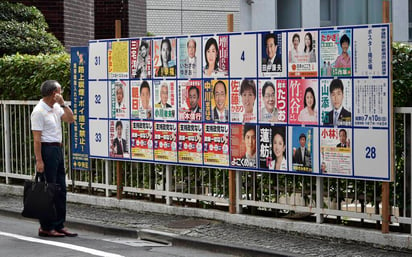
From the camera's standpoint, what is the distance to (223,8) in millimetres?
28156

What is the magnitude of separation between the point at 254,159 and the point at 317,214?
1053 mm

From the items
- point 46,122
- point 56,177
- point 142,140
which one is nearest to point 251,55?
point 142,140

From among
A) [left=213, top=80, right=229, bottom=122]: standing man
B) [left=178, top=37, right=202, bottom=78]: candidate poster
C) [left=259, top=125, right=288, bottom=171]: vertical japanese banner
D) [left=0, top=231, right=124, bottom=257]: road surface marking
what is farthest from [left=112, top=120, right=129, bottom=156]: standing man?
[left=259, top=125, right=288, bottom=171]: vertical japanese banner

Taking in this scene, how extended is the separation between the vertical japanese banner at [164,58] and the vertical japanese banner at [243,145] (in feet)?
4.09

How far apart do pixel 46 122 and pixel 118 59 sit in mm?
1924

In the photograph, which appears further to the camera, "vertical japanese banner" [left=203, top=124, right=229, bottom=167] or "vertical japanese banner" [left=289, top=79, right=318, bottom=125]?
"vertical japanese banner" [left=203, top=124, right=229, bottom=167]

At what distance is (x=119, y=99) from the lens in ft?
41.2

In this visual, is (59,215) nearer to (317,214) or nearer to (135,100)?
(135,100)

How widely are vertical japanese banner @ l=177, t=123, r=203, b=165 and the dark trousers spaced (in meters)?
1.61

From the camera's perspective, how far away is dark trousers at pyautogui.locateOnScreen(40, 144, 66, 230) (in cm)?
1098

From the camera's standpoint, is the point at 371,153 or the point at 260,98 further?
the point at 260,98

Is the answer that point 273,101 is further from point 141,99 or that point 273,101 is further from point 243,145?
point 141,99

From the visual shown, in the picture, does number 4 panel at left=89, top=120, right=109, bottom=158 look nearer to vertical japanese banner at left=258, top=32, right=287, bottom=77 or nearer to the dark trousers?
the dark trousers

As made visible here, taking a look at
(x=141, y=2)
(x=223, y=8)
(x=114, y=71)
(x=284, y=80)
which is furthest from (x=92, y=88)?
(x=223, y=8)
